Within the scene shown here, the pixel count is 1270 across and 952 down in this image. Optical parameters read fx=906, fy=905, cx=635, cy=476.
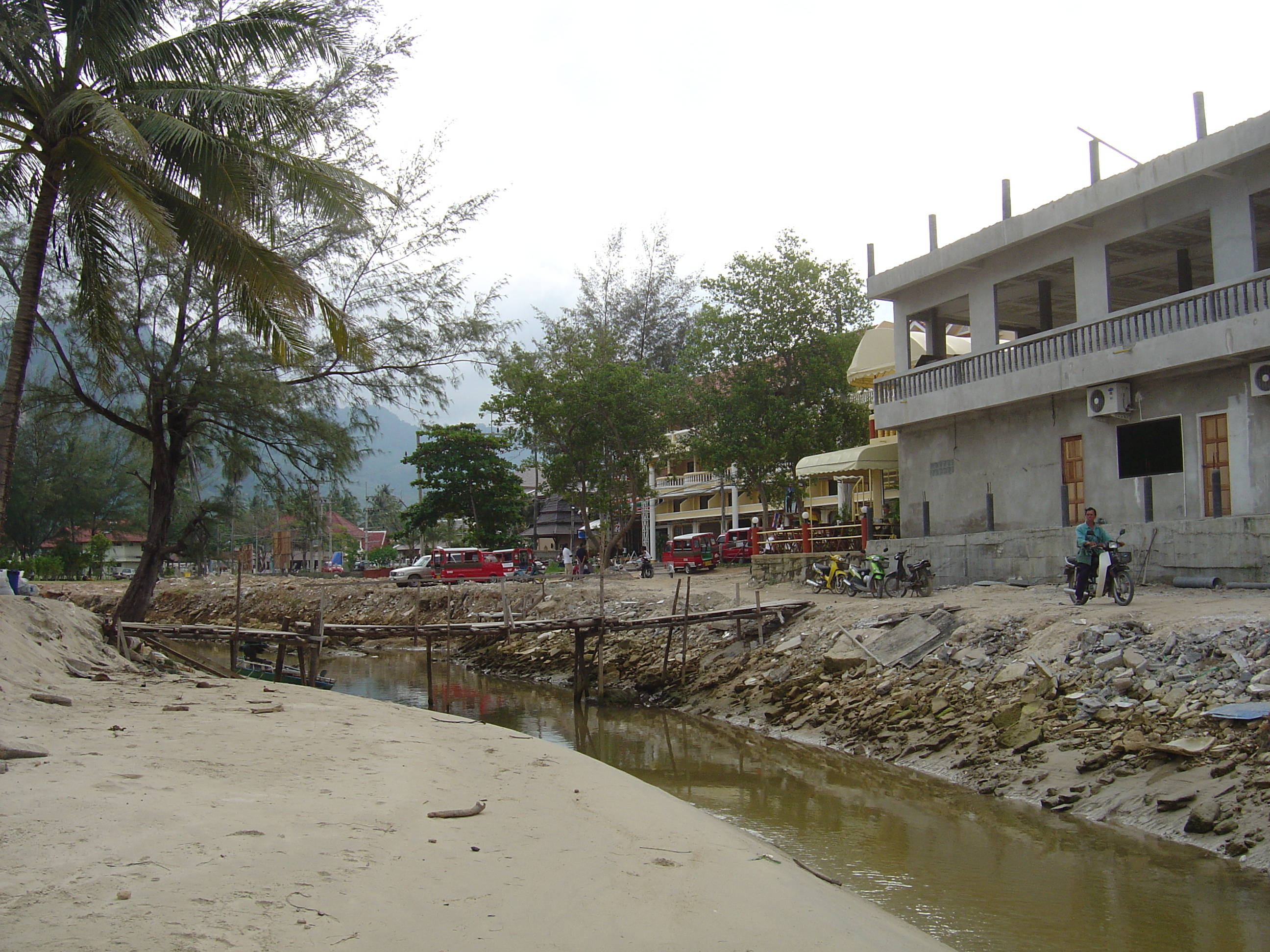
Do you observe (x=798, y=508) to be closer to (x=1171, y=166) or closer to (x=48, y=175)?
(x=1171, y=166)

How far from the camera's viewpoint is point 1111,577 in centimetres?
1452

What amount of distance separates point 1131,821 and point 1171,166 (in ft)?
40.1

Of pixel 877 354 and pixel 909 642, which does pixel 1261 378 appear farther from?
pixel 877 354

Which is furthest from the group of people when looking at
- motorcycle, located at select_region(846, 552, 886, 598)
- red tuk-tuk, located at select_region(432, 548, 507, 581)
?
motorcycle, located at select_region(846, 552, 886, 598)

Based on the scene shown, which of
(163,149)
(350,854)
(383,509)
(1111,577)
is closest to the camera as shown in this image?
(350,854)

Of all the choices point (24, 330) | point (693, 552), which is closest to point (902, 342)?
point (693, 552)

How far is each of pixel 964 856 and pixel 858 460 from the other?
51.9 feet

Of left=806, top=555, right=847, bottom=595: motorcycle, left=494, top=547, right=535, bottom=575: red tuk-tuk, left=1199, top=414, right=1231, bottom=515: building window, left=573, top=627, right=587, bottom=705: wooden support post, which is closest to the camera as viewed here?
left=1199, top=414, right=1231, bottom=515: building window

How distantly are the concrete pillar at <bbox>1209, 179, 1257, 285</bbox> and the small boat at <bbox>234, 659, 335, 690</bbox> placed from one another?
61.4 feet

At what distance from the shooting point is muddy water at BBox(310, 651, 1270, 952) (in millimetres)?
7383

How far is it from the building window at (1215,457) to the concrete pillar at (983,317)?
517 cm

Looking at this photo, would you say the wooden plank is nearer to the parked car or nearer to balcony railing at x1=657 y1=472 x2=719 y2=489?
the parked car

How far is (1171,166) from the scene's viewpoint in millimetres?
16234

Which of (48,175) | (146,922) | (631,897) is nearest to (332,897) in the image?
(146,922)
